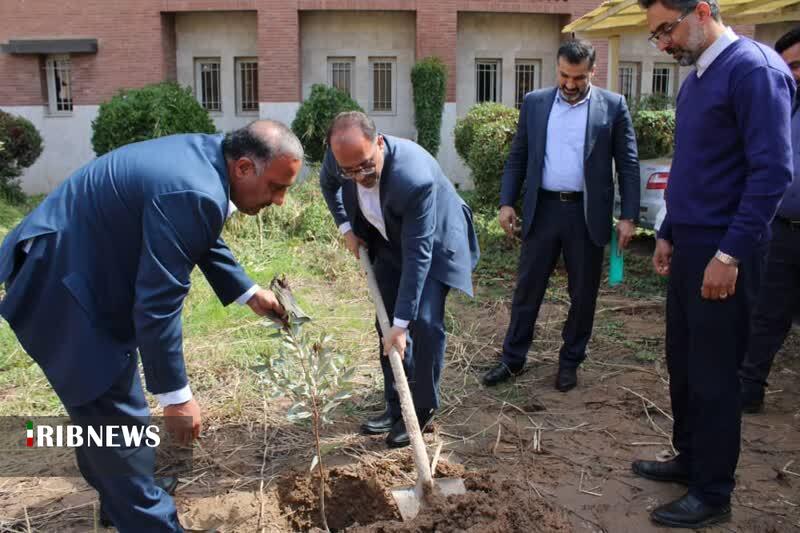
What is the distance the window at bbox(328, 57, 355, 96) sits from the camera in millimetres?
15828

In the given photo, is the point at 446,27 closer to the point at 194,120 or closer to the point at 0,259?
the point at 194,120

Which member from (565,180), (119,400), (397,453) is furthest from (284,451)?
(565,180)

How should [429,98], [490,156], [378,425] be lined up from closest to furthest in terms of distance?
1. [378,425]
2. [490,156]
3. [429,98]

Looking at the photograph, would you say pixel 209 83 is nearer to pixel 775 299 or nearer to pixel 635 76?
pixel 635 76

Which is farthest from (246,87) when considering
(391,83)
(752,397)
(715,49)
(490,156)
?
(715,49)

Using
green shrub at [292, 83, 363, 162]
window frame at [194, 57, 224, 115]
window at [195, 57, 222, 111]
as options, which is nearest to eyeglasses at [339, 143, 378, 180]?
green shrub at [292, 83, 363, 162]

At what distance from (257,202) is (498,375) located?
7.85ft

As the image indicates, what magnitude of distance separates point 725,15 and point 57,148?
13792mm

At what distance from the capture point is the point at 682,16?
2592 millimetres

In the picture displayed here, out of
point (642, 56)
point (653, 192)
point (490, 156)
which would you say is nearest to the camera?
point (653, 192)

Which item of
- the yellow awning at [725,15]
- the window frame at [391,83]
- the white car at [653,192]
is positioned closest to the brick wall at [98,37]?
the window frame at [391,83]

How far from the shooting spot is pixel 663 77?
16875mm

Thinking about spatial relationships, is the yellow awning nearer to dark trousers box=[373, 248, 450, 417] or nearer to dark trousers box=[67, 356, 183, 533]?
dark trousers box=[373, 248, 450, 417]

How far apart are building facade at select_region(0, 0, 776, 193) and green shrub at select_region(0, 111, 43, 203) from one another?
3.64 meters
